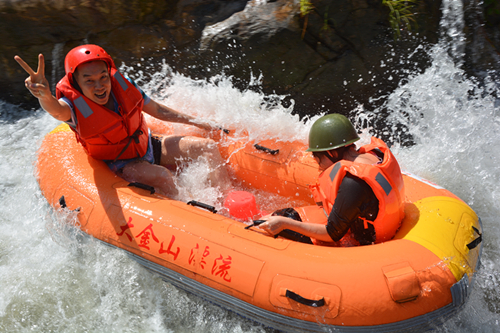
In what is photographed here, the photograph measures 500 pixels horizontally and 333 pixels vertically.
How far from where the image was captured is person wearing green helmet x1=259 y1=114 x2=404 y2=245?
2195 mm

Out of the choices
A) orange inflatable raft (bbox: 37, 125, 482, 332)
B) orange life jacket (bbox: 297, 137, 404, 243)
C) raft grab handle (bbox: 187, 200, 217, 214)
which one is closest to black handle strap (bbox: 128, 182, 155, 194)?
orange inflatable raft (bbox: 37, 125, 482, 332)

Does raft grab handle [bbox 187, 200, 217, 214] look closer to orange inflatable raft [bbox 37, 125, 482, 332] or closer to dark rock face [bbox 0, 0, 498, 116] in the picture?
orange inflatable raft [bbox 37, 125, 482, 332]

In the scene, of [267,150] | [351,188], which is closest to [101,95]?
[267,150]

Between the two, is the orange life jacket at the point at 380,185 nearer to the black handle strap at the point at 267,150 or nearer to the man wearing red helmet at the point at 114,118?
the black handle strap at the point at 267,150

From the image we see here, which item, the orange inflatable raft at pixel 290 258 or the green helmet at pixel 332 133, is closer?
the orange inflatable raft at pixel 290 258

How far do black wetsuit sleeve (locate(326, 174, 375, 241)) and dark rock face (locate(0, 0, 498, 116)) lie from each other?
287 cm

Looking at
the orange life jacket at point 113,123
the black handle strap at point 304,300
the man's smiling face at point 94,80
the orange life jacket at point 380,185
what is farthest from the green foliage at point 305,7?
the black handle strap at point 304,300

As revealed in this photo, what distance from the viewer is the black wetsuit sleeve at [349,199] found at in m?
2.19

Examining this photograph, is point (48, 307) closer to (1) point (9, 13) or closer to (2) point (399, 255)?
(2) point (399, 255)

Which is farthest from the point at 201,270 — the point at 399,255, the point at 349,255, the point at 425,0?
the point at 425,0

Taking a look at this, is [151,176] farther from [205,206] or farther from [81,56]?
[81,56]

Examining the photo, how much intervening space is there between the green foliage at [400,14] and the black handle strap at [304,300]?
3757mm

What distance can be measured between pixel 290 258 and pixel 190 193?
124 centimetres

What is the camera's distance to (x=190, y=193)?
325cm
